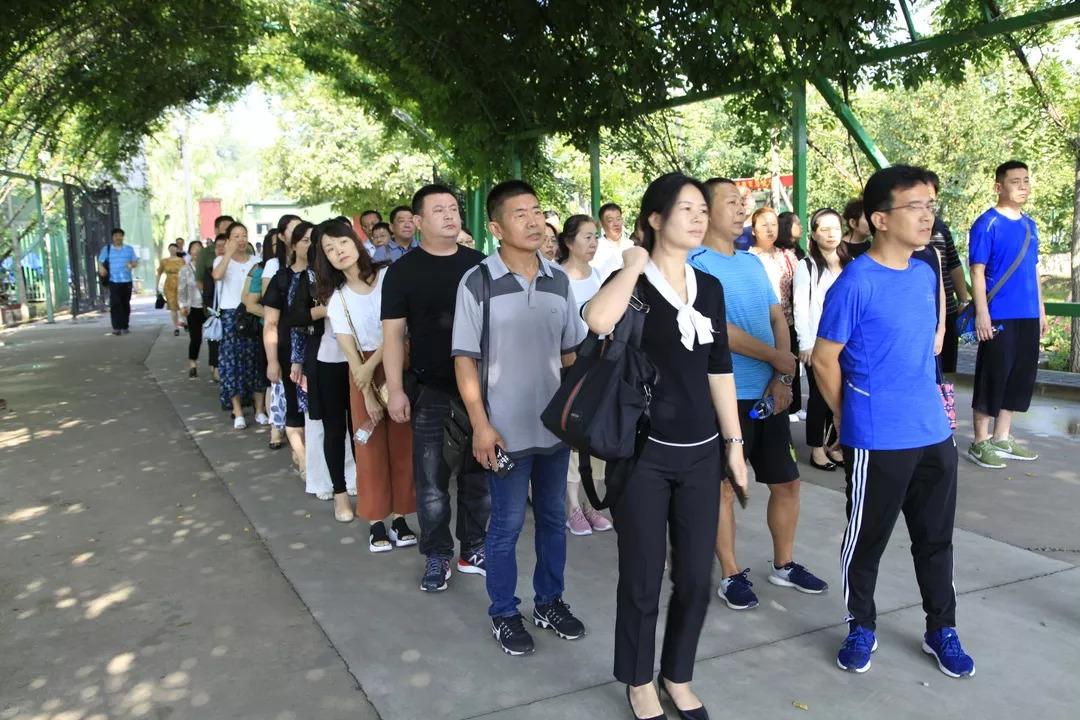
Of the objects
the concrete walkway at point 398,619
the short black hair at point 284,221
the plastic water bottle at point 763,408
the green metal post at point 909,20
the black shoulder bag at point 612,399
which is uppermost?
the green metal post at point 909,20

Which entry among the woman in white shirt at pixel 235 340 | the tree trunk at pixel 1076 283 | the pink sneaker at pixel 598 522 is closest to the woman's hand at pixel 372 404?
the pink sneaker at pixel 598 522

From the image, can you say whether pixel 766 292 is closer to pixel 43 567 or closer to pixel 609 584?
pixel 609 584

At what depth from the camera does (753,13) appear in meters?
7.29

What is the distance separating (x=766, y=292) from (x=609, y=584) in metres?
1.51

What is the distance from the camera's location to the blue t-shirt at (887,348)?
319 cm

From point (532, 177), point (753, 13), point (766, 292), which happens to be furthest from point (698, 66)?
point (766, 292)

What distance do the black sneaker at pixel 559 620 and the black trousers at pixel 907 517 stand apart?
1048 millimetres

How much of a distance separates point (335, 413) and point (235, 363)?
3.43 metres

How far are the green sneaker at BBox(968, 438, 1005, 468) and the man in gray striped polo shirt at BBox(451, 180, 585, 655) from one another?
12.0 feet

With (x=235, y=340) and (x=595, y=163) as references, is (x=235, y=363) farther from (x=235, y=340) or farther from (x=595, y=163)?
(x=595, y=163)

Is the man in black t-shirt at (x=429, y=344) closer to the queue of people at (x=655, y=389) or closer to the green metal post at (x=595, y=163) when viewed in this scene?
the queue of people at (x=655, y=389)

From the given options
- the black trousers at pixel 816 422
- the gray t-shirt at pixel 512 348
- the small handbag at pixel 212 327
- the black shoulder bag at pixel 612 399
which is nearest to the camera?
the black shoulder bag at pixel 612 399

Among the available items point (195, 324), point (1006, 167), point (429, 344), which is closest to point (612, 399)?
point (429, 344)

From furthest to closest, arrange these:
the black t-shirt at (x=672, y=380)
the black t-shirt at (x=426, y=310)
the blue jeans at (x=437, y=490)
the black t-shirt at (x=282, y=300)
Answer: the black t-shirt at (x=282, y=300), the blue jeans at (x=437, y=490), the black t-shirt at (x=426, y=310), the black t-shirt at (x=672, y=380)
